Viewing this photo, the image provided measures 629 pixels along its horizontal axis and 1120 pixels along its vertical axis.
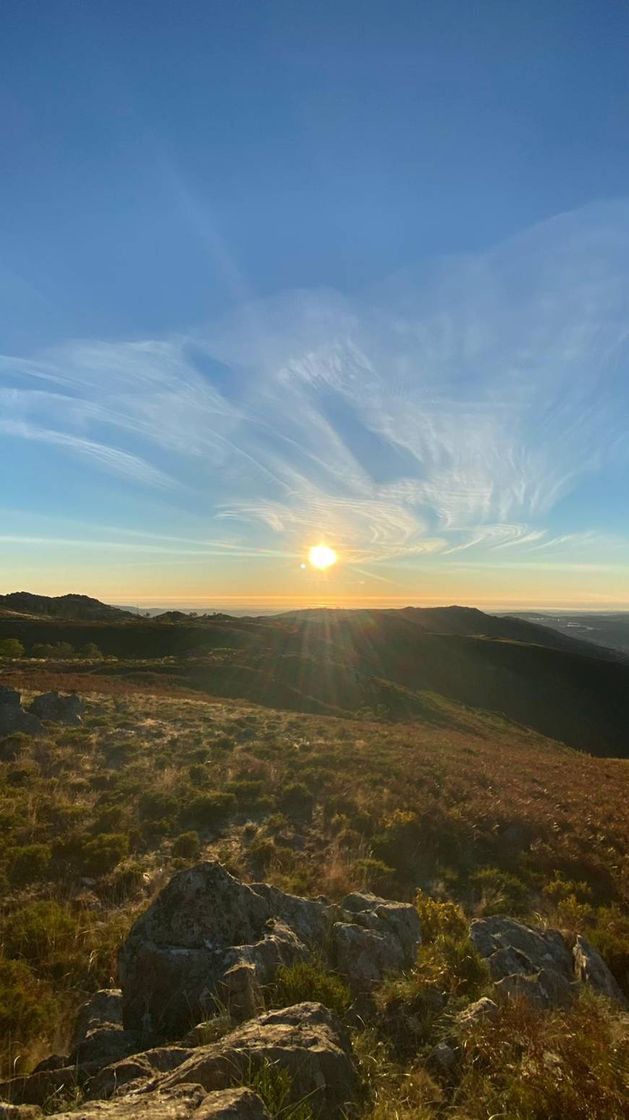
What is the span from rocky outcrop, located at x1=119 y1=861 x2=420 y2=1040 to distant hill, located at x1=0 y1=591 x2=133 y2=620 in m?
101

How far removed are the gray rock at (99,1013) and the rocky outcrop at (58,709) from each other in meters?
20.7

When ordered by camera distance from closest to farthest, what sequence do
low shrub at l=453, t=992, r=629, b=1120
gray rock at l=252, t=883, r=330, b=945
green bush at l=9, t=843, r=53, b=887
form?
low shrub at l=453, t=992, r=629, b=1120
gray rock at l=252, t=883, r=330, b=945
green bush at l=9, t=843, r=53, b=887

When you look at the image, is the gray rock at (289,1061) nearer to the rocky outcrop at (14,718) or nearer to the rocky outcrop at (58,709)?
the rocky outcrop at (14,718)

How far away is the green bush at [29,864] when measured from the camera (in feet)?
39.1

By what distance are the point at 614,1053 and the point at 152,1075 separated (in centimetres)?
441

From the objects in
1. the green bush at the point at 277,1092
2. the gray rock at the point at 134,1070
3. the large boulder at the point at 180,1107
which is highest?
the large boulder at the point at 180,1107


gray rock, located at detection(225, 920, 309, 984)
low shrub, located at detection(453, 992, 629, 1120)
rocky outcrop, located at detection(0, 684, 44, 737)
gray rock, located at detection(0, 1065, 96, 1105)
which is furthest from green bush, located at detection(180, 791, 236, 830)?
low shrub, located at detection(453, 992, 629, 1120)

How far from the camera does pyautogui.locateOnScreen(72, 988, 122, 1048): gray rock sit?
260 inches

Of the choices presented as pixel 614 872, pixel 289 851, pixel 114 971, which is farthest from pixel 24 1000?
pixel 614 872

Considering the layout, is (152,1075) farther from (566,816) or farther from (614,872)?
(566,816)

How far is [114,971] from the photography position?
8.68 metres

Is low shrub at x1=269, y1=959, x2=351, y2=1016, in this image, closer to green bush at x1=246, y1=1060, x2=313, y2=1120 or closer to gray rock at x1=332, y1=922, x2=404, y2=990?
gray rock at x1=332, y1=922, x2=404, y2=990

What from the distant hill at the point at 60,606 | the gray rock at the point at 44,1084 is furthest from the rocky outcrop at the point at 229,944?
the distant hill at the point at 60,606

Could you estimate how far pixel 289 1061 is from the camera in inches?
199
